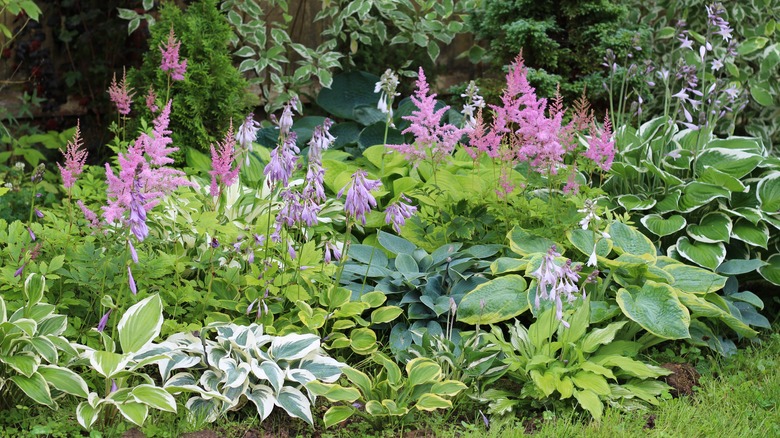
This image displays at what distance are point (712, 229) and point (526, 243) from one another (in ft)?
3.56

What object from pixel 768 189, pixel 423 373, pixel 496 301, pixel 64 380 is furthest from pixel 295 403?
pixel 768 189

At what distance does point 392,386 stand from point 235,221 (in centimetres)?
140

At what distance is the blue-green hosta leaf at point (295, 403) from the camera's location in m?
2.88

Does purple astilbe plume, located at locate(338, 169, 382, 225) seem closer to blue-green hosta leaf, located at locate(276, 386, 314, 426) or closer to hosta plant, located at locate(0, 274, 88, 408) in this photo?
blue-green hosta leaf, located at locate(276, 386, 314, 426)

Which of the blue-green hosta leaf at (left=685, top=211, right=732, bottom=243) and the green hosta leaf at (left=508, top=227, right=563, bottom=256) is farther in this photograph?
the blue-green hosta leaf at (left=685, top=211, right=732, bottom=243)

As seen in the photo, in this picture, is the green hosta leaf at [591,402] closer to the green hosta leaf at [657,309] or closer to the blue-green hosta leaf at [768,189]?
the green hosta leaf at [657,309]

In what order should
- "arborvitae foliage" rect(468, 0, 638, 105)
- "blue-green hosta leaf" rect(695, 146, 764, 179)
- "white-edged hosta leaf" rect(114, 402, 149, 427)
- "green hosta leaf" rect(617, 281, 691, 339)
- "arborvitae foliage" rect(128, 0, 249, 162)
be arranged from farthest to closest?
1. "arborvitae foliage" rect(468, 0, 638, 105)
2. "arborvitae foliage" rect(128, 0, 249, 162)
3. "blue-green hosta leaf" rect(695, 146, 764, 179)
4. "green hosta leaf" rect(617, 281, 691, 339)
5. "white-edged hosta leaf" rect(114, 402, 149, 427)

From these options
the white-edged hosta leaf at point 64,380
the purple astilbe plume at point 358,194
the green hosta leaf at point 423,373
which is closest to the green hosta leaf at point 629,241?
the green hosta leaf at point 423,373

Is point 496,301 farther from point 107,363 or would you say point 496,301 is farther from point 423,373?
point 107,363

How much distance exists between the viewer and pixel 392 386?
300 cm

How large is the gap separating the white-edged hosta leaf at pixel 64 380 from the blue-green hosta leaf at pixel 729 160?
10.8 feet

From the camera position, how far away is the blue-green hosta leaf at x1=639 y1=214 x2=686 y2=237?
4.05 m

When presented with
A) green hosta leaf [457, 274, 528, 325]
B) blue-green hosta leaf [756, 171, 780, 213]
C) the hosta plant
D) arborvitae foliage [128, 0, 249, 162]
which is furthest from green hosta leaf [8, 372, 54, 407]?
blue-green hosta leaf [756, 171, 780, 213]

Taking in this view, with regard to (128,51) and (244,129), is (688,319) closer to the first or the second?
(244,129)
